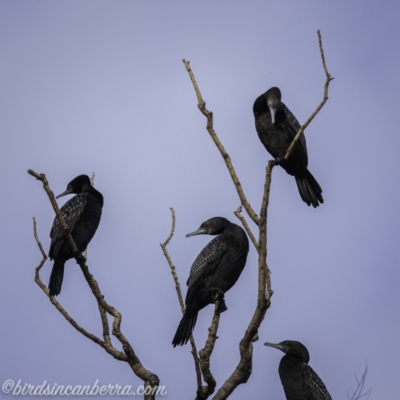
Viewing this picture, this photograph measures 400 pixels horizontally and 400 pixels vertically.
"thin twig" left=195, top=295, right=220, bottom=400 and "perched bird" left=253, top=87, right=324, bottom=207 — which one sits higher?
"perched bird" left=253, top=87, right=324, bottom=207

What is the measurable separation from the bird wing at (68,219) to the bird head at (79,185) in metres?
0.34

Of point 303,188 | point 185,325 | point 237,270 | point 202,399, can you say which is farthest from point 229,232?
point 202,399

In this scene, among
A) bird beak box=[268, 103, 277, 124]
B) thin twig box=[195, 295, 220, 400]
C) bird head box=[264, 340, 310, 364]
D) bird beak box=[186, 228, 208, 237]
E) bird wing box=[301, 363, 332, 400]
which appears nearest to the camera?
thin twig box=[195, 295, 220, 400]

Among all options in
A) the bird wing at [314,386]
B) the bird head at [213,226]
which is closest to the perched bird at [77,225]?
the bird head at [213,226]

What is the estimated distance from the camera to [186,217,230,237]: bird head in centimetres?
788

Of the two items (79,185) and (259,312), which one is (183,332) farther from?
(79,185)

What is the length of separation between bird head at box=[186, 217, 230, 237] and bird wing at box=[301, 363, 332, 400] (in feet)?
6.49

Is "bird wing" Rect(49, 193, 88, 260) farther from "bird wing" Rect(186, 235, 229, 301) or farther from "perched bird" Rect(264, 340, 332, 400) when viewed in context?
"perched bird" Rect(264, 340, 332, 400)

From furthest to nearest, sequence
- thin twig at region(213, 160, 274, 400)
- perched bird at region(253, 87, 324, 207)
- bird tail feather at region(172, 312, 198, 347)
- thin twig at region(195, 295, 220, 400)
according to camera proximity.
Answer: perched bird at region(253, 87, 324, 207), bird tail feather at region(172, 312, 198, 347), thin twig at region(195, 295, 220, 400), thin twig at region(213, 160, 274, 400)

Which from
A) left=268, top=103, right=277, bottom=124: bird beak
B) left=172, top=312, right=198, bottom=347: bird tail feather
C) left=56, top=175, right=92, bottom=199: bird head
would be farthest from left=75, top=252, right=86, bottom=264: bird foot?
left=268, top=103, right=277, bottom=124: bird beak

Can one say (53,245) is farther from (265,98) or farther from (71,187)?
(265,98)

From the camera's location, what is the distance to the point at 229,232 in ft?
25.1

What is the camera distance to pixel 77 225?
8.84m

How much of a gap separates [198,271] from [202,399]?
7.46 ft
